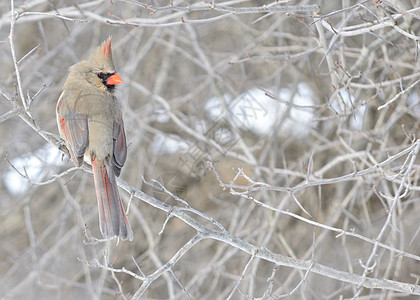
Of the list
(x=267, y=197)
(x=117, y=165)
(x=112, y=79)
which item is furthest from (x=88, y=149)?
(x=267, y=197)

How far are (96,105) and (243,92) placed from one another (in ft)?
5.65

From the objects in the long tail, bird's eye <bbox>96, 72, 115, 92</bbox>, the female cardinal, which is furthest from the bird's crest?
the long tail

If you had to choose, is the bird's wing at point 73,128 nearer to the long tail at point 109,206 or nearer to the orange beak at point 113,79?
the long tail at point 109,206

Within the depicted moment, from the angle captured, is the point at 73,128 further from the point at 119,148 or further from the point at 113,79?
the point at 113,79

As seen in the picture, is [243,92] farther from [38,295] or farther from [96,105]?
[38,295]

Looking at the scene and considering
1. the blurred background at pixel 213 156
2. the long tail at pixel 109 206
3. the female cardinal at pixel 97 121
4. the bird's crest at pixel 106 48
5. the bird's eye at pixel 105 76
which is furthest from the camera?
the blurred background at pixel 213 156

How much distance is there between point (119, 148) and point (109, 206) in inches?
20.3

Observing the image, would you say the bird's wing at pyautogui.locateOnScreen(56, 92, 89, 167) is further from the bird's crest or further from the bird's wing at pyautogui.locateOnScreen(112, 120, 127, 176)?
the bird's crest

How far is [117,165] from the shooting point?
3492 mm

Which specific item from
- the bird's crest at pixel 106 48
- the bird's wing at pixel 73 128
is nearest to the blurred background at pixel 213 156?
the bird's crest at pixel 106 48

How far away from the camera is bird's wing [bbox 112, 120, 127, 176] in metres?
3.49

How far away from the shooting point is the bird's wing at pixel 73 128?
3414 mm

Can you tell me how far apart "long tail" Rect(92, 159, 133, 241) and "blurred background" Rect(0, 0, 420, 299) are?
0.68 metres

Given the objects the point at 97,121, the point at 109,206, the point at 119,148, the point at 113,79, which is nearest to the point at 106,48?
the point at 113,79
